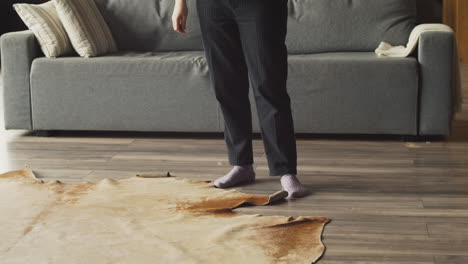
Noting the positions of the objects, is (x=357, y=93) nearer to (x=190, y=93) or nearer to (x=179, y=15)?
(x=190, y=93)

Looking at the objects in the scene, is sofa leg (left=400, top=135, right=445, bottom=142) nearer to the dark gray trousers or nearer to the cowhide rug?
the dark gray trousers

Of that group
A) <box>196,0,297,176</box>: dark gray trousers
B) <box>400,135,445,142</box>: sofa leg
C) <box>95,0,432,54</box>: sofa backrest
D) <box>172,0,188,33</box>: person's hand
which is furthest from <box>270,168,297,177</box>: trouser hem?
<box>95,0,432,54</box>: sofa backrest

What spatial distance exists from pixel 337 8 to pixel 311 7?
146 mm

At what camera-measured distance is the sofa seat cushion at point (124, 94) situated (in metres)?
3.81

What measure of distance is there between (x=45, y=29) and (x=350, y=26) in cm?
164

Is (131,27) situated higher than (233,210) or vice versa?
(131,27)

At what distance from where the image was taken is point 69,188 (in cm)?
295

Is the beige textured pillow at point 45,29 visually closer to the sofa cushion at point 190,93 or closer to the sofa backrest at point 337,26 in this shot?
the sofa cushion at point 190,93

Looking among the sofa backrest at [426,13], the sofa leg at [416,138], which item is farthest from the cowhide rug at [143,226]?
the sofa backrest at [426,13]

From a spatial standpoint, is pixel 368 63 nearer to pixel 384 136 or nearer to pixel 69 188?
pixel 384 136

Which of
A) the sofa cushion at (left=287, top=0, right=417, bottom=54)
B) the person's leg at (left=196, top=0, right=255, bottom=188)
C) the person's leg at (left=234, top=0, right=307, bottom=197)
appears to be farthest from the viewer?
the sofa cushion at (left=287, top=0, right=417, bottom=54)

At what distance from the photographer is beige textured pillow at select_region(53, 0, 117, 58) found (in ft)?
13.0

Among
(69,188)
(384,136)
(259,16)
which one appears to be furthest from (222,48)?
(384,136)

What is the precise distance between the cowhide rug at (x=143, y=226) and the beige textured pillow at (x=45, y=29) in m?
1.07
